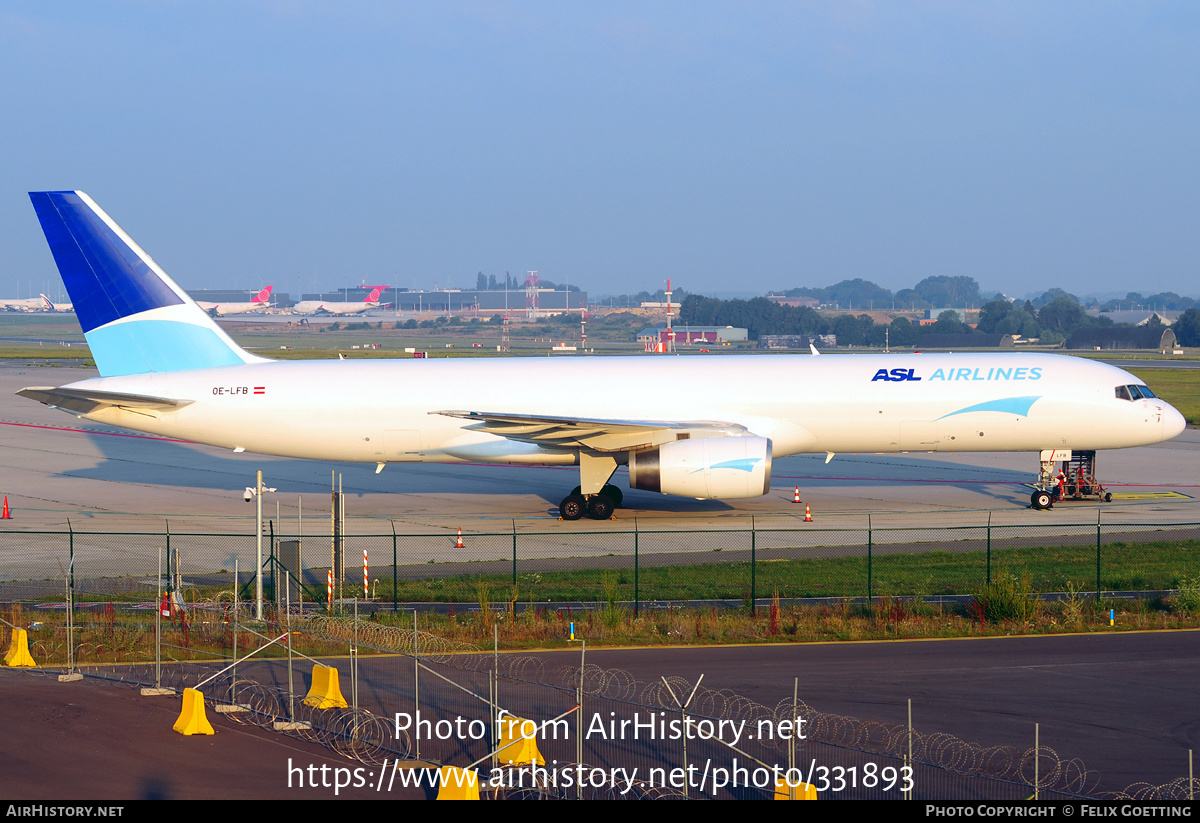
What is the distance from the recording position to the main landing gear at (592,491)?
114 feet

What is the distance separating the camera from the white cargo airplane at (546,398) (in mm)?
34656

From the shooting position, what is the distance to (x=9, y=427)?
2437 inches

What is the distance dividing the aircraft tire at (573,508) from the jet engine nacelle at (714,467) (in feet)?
9.51

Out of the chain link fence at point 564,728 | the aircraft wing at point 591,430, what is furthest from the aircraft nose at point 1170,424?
the chain link fence at point 564,728

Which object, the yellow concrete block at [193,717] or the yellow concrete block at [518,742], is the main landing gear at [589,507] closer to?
the yellow concrete block at [193,717]

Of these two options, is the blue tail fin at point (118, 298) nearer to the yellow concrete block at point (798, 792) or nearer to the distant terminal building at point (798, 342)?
the yellow concrete block at point (798, 792)

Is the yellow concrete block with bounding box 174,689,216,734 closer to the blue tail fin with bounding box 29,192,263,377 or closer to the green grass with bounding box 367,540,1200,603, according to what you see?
the green grass with bounding box 367,540,1200,603

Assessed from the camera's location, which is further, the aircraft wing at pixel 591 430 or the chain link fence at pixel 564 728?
the aircraft wing at pixel 591 430

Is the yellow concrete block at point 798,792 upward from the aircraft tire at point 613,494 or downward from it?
upward

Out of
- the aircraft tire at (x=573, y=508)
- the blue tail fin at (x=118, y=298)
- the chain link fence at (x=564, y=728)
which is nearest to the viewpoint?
the chain link fence at (x=564, y=728)

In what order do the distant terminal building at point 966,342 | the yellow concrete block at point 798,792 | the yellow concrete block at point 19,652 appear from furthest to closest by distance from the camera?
the distant terminal building at point 966,342 → the yellow concrete block at point 19,652 → the yellow concrete block at point 798,792

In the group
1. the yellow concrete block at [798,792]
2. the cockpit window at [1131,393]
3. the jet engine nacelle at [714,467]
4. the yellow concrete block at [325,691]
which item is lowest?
the yellow concrete block at [325,691]

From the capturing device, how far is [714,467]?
3216cm
